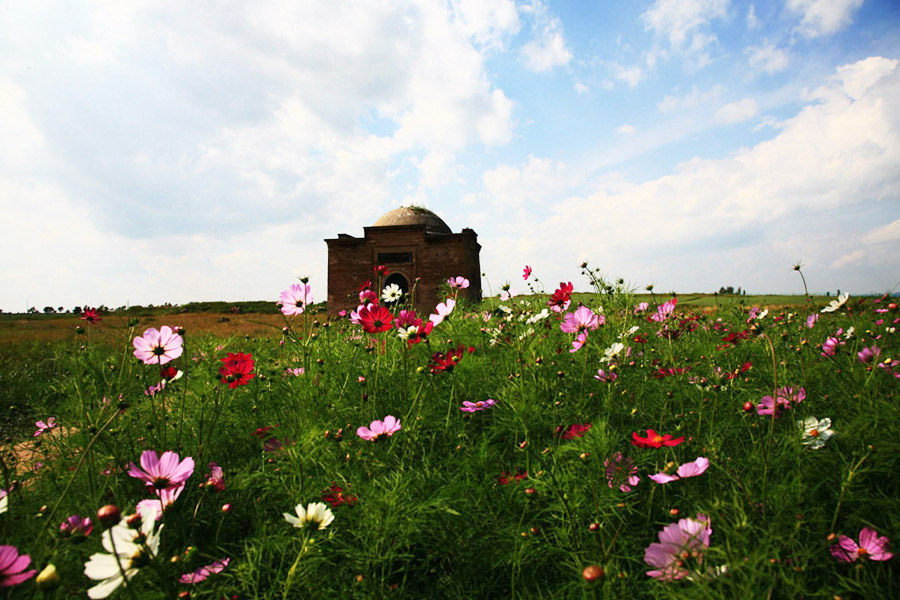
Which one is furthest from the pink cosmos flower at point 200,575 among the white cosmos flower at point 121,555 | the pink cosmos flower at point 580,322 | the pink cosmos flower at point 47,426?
the pink cosmos flower at point 580,322

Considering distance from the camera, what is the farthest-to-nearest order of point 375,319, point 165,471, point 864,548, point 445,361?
point 375,319 → point 445,361 → point 165,471 → point 864,548

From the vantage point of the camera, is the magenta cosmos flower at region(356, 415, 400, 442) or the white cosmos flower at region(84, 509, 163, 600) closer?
the white cosmos flower at region(84, 509, 163, 600)

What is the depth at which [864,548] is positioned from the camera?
904mm

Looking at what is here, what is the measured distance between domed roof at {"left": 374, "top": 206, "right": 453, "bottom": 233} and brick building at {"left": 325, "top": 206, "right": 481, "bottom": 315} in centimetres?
167

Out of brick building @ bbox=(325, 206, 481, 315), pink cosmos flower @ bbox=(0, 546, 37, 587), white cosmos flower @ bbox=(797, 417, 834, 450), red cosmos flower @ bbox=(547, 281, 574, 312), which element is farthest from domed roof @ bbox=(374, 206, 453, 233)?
pink cosmos flower @ bbox=(0, 546, 37, 587)

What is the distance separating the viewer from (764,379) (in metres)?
2.01

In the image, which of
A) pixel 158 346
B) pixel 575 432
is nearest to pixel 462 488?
pixel 575 432

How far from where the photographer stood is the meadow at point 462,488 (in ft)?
2.84

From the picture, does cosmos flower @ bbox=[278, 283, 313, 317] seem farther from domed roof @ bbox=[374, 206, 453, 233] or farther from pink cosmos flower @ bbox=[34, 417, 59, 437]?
domed roof @ bbox=[374, 206, 453, 233]

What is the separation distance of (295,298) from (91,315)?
1021 mm

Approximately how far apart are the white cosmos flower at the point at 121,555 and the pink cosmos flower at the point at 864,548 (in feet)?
4.62

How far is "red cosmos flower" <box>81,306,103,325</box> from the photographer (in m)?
1.93

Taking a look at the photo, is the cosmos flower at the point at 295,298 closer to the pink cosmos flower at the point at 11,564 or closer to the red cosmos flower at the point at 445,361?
the red cosmos flower at the point at 445,361

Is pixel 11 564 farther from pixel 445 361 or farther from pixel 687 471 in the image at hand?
pixel 687 471
